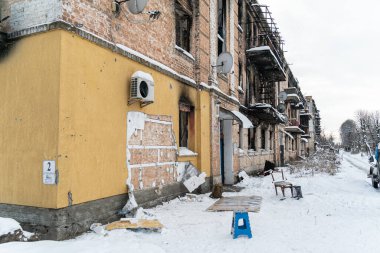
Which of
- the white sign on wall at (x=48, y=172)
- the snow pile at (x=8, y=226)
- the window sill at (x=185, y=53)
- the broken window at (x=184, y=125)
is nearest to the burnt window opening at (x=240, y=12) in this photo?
the window sill at (x=185, y=53)

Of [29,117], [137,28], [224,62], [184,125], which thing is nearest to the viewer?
[29,117]

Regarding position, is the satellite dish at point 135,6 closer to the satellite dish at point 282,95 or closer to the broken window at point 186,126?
the broken window at point 186,126

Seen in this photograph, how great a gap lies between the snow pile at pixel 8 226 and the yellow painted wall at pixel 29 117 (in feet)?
1.12

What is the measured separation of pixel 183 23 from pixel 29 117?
6.37 meters

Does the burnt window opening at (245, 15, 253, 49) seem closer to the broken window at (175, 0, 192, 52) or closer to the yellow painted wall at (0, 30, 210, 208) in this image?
the broken window at (175, 0, 192, 52)

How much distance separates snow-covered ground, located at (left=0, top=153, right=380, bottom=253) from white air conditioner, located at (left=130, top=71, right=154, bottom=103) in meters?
2.48

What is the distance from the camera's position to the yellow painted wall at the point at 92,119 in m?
5.08

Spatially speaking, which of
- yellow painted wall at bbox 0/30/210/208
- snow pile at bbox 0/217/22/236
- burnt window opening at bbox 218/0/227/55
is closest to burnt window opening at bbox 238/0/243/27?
burnt window opening at bbox 218/0/227/55

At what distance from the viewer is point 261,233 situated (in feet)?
18.4

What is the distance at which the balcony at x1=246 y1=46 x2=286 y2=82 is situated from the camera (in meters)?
16.5

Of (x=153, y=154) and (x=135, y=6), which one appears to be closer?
(x=135, y=6)

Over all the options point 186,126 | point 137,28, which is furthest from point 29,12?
point 186,126

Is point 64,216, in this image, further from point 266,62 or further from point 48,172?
point 266,62

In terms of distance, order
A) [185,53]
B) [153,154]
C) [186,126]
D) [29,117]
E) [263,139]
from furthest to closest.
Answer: [263,139] < [186,126] < [185,53] < [153,154] < [29,117]
